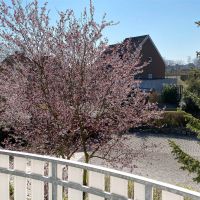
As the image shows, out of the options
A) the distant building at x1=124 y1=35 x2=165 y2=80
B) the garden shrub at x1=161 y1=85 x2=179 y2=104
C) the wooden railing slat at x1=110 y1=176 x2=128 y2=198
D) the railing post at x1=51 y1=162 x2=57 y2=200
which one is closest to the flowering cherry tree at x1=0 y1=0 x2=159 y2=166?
the railing post at x1=51 y1=162 x2=57 y2=200

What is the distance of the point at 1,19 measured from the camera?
725cm

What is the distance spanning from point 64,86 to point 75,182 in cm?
374

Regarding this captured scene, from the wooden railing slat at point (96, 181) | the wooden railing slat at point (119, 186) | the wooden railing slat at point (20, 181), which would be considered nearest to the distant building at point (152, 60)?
the wooden railing slat at point (20, 181)

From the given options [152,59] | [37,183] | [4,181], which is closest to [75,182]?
[37,183]

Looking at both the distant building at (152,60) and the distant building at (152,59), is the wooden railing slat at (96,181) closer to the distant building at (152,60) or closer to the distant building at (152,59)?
the distant building at (152,60)

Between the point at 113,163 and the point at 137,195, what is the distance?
4564 millimetres

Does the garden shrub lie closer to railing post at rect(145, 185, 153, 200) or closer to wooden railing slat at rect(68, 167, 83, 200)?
wooden railing slat at rect(68, 167, 83, 200)

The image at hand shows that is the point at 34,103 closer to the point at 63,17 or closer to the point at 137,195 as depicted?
the point at 63,17

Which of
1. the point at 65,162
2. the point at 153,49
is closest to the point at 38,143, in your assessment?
the point at 65,162

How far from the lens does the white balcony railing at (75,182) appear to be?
8.09 feet

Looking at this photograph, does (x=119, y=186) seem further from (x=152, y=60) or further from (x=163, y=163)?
(x=152, y=60)

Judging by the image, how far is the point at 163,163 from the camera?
14438 millimetres

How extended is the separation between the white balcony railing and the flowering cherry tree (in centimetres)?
304

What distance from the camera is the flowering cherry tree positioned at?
6.67 metres
